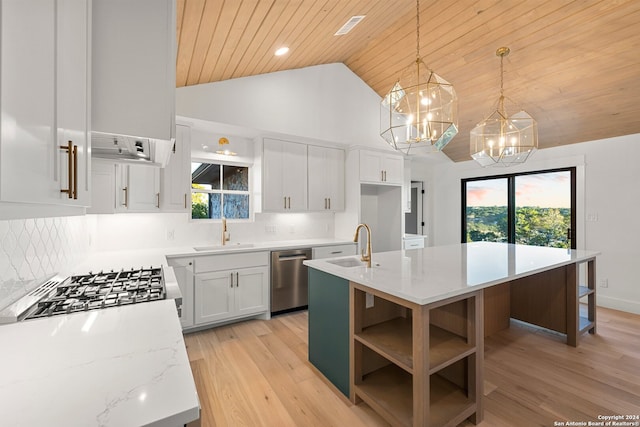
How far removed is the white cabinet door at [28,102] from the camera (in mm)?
544

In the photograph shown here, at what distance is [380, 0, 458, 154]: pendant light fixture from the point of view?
215 centimetres

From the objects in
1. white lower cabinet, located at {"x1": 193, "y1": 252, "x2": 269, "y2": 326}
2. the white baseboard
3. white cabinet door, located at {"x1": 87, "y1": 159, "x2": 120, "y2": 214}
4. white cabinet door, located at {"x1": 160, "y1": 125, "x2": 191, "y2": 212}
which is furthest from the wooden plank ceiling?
the white baseboard

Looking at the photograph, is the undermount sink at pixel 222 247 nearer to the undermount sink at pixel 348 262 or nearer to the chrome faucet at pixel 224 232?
the chrome faucet at pixel 224 232

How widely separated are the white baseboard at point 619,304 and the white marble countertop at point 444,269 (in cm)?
166

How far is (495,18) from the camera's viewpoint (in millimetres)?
2840

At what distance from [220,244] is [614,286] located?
5.34 meters

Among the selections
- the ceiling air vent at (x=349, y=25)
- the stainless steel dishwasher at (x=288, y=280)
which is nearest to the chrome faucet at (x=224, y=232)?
the stainless steel dishwasher at (x=288, y=280)

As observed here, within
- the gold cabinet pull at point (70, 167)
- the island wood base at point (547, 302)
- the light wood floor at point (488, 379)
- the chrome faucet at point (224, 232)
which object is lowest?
the light wood floor at point (488, 379)

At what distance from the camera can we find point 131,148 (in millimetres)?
1622

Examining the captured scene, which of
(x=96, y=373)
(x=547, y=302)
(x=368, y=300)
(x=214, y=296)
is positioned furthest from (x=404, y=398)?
(x=547, y=302)

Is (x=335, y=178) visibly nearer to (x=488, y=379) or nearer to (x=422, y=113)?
(x=422, y=113)

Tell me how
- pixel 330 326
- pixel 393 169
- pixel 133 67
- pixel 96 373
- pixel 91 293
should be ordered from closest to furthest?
pixel 96 373 < pixel 133 67 < pixel 91 293 < pixel 330 326 < pixel 393 169

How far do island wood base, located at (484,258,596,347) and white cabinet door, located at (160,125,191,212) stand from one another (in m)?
3.47

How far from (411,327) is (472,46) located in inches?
125
